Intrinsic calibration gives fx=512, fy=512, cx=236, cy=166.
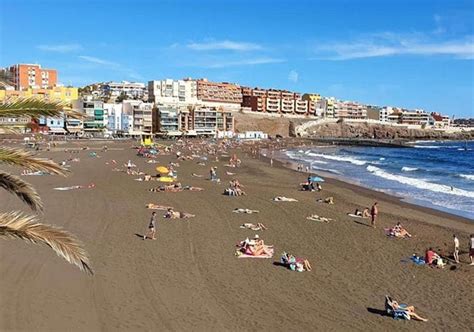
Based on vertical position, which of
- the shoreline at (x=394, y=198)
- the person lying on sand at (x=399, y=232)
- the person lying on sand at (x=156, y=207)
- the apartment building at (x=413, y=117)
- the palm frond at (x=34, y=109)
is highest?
the apartment building at (x=413, y=117)

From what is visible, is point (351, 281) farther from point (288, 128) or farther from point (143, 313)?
point (288, 128)

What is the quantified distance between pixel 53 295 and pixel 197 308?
2.88 m

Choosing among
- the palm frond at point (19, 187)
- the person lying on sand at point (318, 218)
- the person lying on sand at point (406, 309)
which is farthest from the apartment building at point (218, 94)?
the palm frond at point (19, 187)

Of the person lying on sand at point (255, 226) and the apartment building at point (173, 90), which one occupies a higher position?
the apartment building at point (173, 90)

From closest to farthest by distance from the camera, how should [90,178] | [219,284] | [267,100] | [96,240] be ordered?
[219,284] < [96,240] < [90,178] < [267,100]

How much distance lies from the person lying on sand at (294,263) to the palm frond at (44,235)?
9.05 metres

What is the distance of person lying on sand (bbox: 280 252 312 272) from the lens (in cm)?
1270

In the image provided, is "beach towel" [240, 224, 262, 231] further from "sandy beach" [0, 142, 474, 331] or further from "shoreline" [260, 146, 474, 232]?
"shoreline" [260, 146, 474, 232]

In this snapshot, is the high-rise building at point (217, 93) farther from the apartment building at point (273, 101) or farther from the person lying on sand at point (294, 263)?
the person lying on sand at point (294, 263)

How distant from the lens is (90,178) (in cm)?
3231

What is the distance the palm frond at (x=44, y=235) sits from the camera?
13.4 ft

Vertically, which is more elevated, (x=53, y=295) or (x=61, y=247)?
(x=61, y=247)

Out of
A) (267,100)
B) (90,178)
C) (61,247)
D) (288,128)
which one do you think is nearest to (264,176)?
(90,178)

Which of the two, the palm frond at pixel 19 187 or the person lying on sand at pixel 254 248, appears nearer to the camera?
the palm frond at pixel 19 187
